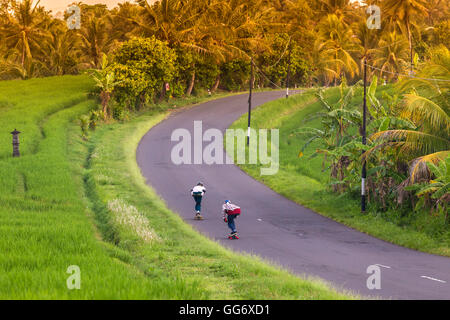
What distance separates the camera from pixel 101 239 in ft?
69.2

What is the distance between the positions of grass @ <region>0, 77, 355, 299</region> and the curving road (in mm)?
1362

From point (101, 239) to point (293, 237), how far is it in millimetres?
7001

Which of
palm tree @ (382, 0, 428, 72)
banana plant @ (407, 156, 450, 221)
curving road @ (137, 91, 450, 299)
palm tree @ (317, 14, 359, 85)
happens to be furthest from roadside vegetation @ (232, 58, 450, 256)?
palm tree @ (317, 14, 359, 85)

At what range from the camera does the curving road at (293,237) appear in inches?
714

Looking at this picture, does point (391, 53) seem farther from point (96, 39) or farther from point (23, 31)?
point (23, 31)

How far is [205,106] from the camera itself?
205 ft

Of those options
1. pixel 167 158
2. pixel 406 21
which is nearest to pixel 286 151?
pixel 167 158

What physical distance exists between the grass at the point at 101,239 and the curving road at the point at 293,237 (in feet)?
4.47

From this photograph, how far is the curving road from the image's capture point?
59.5 ft

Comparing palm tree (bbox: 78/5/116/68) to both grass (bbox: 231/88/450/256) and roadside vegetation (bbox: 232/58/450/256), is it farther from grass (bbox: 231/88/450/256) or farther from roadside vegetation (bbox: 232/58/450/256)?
roadside vegetation (bbox: 232/58/450/256)

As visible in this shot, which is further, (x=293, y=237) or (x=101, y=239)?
(x=293, y=237)

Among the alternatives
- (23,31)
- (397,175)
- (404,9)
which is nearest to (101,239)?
(397,175)
